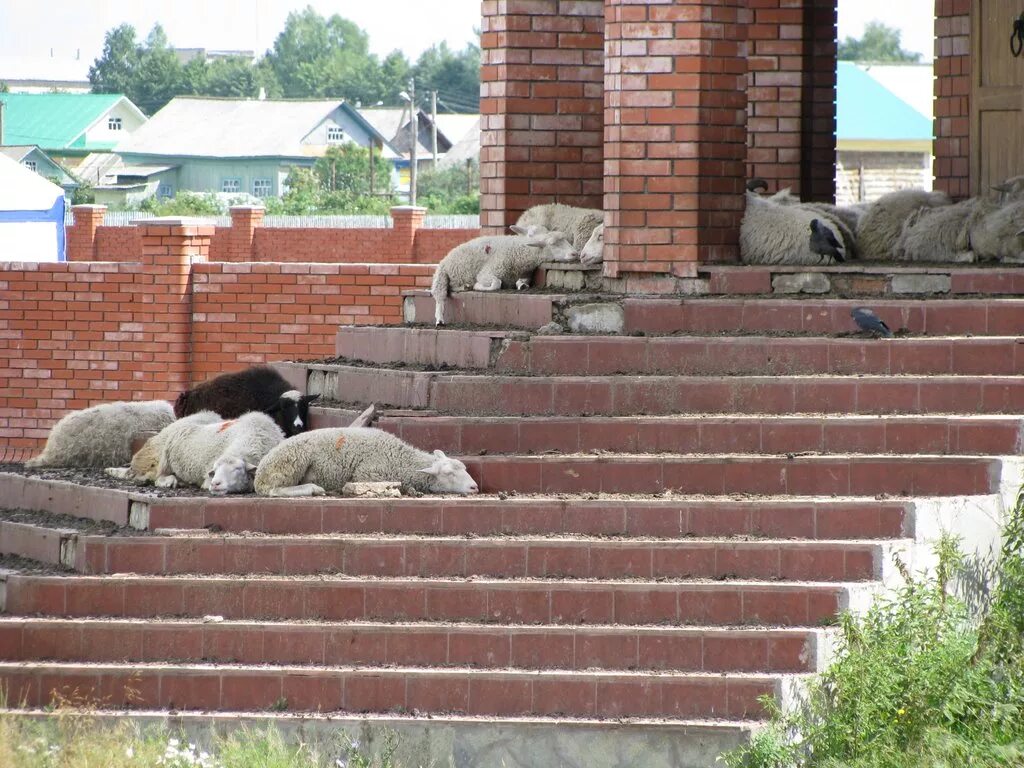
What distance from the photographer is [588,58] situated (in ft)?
36.3

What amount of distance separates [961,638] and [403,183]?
75240 mm

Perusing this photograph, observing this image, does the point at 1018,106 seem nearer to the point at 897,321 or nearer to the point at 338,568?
the point at 897,321

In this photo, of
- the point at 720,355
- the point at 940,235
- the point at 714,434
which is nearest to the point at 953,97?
the point at 940,235

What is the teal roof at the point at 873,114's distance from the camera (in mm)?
47031

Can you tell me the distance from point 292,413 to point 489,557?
6.98 feet

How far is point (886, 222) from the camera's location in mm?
10609

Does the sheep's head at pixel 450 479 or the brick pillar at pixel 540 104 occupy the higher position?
the brick pillar at pixel 540 104

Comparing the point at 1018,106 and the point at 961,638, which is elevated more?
the point at 1018,106

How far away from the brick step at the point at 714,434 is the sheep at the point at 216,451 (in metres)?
0.70

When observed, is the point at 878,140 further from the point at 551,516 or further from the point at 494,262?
the point at 551,516

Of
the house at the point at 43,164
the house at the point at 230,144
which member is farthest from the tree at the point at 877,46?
the house at the point at 43,164

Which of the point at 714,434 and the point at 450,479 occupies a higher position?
the point at 714,434

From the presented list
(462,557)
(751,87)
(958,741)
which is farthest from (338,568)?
(751,87)

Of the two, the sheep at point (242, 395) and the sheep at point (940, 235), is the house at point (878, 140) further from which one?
the sheep at point (242, 395)
